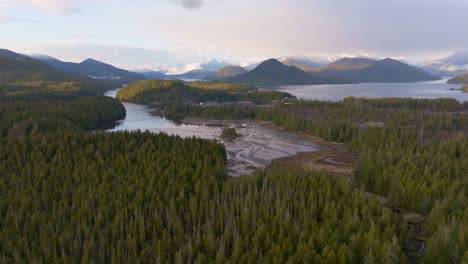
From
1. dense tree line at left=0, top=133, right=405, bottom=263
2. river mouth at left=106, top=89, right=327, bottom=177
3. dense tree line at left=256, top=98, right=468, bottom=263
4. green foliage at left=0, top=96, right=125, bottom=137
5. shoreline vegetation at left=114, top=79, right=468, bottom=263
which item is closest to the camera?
dense tree line at left=0, top=133, right=405, bottom=263

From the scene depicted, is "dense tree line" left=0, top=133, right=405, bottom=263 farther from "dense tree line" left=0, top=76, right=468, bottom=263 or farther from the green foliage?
the green foliage

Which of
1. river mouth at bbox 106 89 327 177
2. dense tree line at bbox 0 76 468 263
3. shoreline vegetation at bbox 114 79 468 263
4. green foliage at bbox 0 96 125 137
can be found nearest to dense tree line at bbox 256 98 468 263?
shoreline vegetation at bbox 114 79 468 263

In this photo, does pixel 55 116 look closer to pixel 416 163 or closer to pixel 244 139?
pixel 244 139

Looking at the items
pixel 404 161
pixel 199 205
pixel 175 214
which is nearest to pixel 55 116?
pixel 199 205

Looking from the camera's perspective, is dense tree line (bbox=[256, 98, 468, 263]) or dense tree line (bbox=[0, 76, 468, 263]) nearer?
dense tree line (bbox=[0, 76, 468, 263])

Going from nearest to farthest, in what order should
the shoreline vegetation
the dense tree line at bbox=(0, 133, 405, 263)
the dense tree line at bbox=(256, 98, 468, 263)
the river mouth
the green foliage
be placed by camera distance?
the dense tree line at bbox=(0, 133, 405, 263)
the dense tree line at bbox=(256, 98, 468, 263)
the shoreline vegetation
the river mouth
the green foliage

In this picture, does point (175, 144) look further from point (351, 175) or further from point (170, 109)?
point (170, 109)
